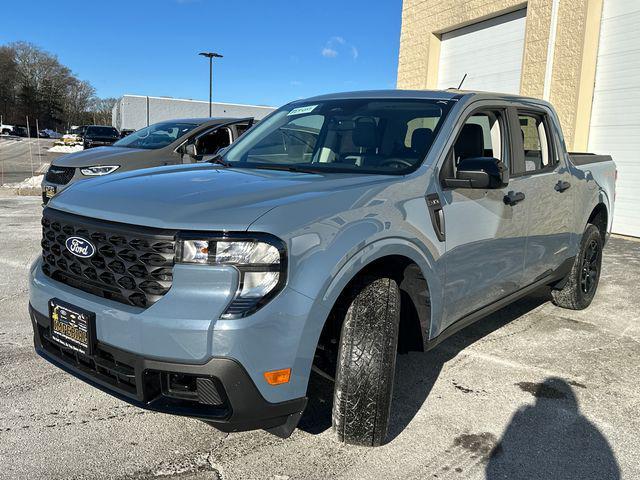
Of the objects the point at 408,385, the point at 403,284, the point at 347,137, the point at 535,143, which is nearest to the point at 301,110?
the point at 347,137

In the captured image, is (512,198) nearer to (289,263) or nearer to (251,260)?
(289,263)

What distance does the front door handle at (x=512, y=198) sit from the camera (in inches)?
147

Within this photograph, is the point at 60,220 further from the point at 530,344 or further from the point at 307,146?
the point at 530,344

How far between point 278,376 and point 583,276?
4.09 meters

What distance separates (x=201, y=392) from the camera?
233 cm

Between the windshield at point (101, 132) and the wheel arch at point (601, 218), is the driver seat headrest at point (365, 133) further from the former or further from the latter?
the windshield at point (101, 132)

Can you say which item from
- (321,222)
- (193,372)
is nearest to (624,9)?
(321,222)

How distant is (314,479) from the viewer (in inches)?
103

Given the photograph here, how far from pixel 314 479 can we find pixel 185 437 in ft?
2.48

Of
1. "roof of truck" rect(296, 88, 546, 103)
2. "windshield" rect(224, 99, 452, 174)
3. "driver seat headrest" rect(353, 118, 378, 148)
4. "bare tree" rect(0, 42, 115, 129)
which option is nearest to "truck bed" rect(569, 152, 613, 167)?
"roof of truck" rect(296, 88, 546, 103)

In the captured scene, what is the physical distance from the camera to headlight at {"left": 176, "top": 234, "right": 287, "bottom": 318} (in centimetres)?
225

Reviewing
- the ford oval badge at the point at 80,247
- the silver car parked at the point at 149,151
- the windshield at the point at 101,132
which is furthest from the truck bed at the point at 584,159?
the windshield at the point at 101,132

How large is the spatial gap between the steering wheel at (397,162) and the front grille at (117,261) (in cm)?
147

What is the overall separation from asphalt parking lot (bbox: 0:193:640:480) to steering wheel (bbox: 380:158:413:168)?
1400 millimetres
